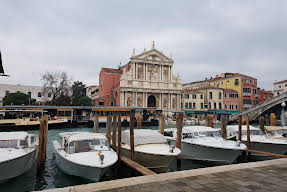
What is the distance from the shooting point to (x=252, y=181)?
5797 millimetres

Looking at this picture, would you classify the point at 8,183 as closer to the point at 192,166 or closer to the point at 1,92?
the point at 192,166

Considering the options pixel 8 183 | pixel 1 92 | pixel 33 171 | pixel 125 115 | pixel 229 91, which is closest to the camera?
pixel 8 183

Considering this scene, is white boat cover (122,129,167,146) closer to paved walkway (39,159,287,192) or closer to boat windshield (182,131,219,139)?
boat windshield (182,131,219,139)

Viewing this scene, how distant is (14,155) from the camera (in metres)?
8.46

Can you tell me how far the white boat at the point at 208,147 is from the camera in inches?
430

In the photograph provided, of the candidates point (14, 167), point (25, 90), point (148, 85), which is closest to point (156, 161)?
point (14, 167)

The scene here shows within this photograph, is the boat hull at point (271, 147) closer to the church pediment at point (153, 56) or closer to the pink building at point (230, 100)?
the church pediment at point (153, 56)

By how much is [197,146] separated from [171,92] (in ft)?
137

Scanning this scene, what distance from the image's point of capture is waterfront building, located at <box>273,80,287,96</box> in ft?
191

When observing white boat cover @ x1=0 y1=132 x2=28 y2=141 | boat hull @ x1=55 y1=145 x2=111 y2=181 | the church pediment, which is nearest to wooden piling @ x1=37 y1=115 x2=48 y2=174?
white boat cover @ x1=0 y1=132 x2=28 y2=141

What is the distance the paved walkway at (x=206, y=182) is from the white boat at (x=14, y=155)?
14.3 feet

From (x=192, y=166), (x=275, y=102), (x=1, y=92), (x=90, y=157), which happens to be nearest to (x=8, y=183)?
(x=90, y=157)

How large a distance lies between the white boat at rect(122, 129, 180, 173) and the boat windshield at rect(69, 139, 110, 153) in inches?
58.8

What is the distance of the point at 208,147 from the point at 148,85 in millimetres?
41012
